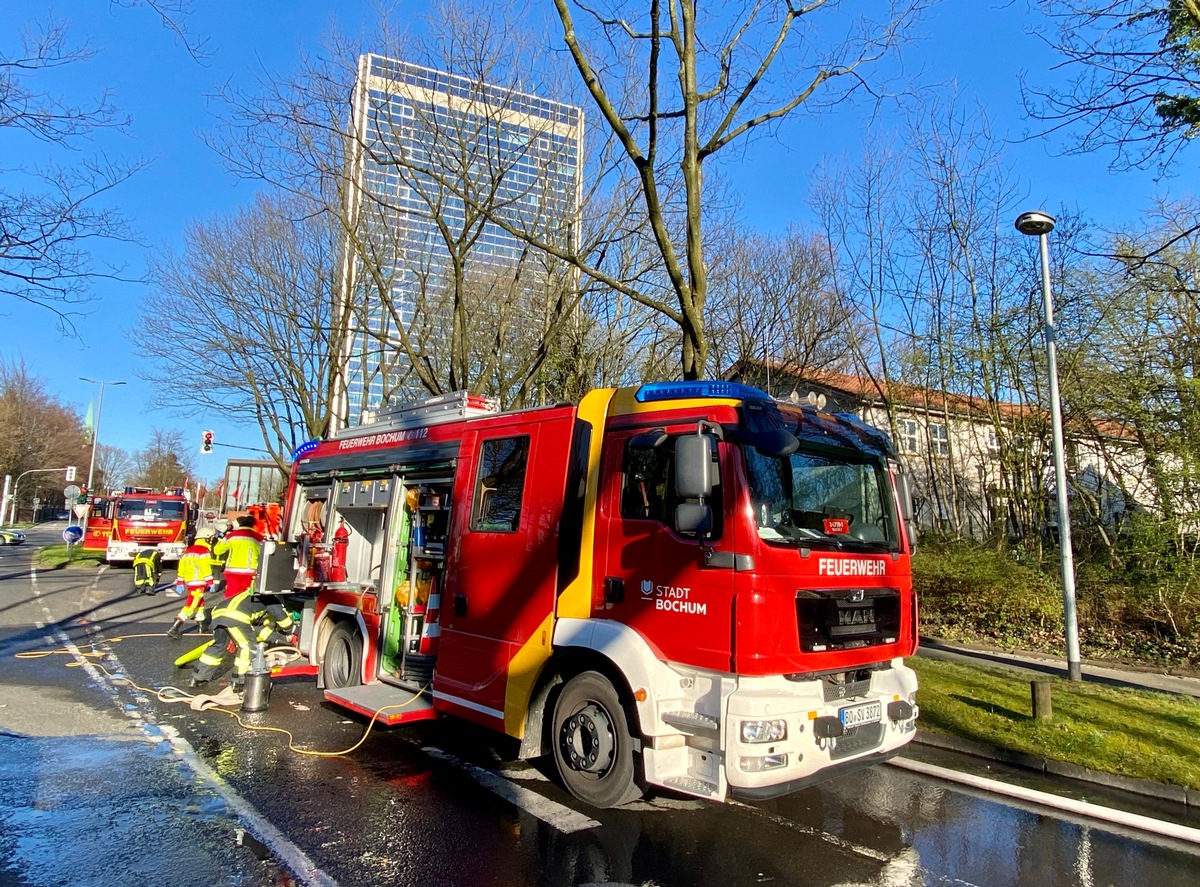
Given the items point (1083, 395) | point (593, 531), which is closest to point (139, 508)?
point (593, 531)

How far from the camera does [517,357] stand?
1975 cm

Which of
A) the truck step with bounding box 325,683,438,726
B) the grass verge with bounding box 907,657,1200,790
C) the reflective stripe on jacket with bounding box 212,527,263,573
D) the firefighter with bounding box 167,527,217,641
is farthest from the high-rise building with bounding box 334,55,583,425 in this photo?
the grass verge with bounding box 907,657,1200,790

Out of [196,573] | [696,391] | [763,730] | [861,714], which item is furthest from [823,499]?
[196,573]

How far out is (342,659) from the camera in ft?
26.0

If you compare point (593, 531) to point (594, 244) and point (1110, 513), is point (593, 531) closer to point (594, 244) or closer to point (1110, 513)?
point (594, 244)

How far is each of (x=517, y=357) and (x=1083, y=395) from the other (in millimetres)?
12613

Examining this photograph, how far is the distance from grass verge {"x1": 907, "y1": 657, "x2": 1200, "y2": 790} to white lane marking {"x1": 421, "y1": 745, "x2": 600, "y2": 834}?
4.07m

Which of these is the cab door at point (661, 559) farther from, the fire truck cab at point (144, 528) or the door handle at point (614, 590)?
the fire truck cab at point (144, 528)

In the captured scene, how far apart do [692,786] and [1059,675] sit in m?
7.62

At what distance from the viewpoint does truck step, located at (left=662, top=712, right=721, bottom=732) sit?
4281mm

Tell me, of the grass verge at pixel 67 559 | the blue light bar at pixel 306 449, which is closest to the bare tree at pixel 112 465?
the grass verge at pixel 67 559

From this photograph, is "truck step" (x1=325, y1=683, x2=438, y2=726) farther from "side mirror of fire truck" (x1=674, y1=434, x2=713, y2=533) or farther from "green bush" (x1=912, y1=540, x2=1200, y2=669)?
"green bush" (x1=912, y1=540, x2=1200, y2=669)

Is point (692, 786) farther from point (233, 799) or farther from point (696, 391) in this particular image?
point (233, 799)

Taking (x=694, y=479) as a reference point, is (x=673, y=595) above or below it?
below
